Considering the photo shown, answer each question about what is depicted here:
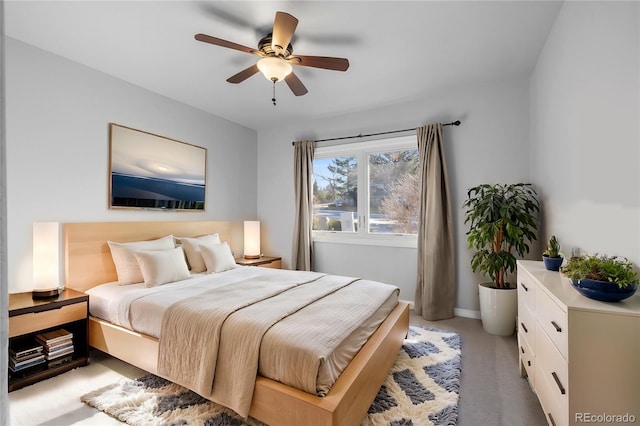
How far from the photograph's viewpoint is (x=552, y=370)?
1.47 m

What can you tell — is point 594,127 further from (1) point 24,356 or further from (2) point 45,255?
(1) point 24,356

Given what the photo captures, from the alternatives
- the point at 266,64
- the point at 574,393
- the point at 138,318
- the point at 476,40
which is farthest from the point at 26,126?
the point at 574,393

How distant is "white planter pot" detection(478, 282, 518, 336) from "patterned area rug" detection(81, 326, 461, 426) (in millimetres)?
871

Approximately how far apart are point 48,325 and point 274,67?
103 inches

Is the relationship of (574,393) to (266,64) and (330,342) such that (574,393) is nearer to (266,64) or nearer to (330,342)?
(330,342)

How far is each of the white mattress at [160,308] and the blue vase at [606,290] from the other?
3.91 feet

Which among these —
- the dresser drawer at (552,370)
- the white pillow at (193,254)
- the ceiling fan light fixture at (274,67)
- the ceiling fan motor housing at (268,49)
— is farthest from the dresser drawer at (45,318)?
the dresser drawer at (552,370)

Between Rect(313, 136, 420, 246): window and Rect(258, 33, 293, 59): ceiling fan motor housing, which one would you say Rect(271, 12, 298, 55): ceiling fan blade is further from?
Rect(313, 136, 420, 246): window

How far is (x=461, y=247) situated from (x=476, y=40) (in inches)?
85.1

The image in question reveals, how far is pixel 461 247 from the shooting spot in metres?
3.52

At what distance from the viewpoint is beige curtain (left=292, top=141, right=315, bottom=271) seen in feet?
14.4

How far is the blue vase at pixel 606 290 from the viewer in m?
1.24

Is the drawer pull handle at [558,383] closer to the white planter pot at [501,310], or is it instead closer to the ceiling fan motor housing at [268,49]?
the white planter pot at [501,310]

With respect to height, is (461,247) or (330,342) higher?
(461,247)
